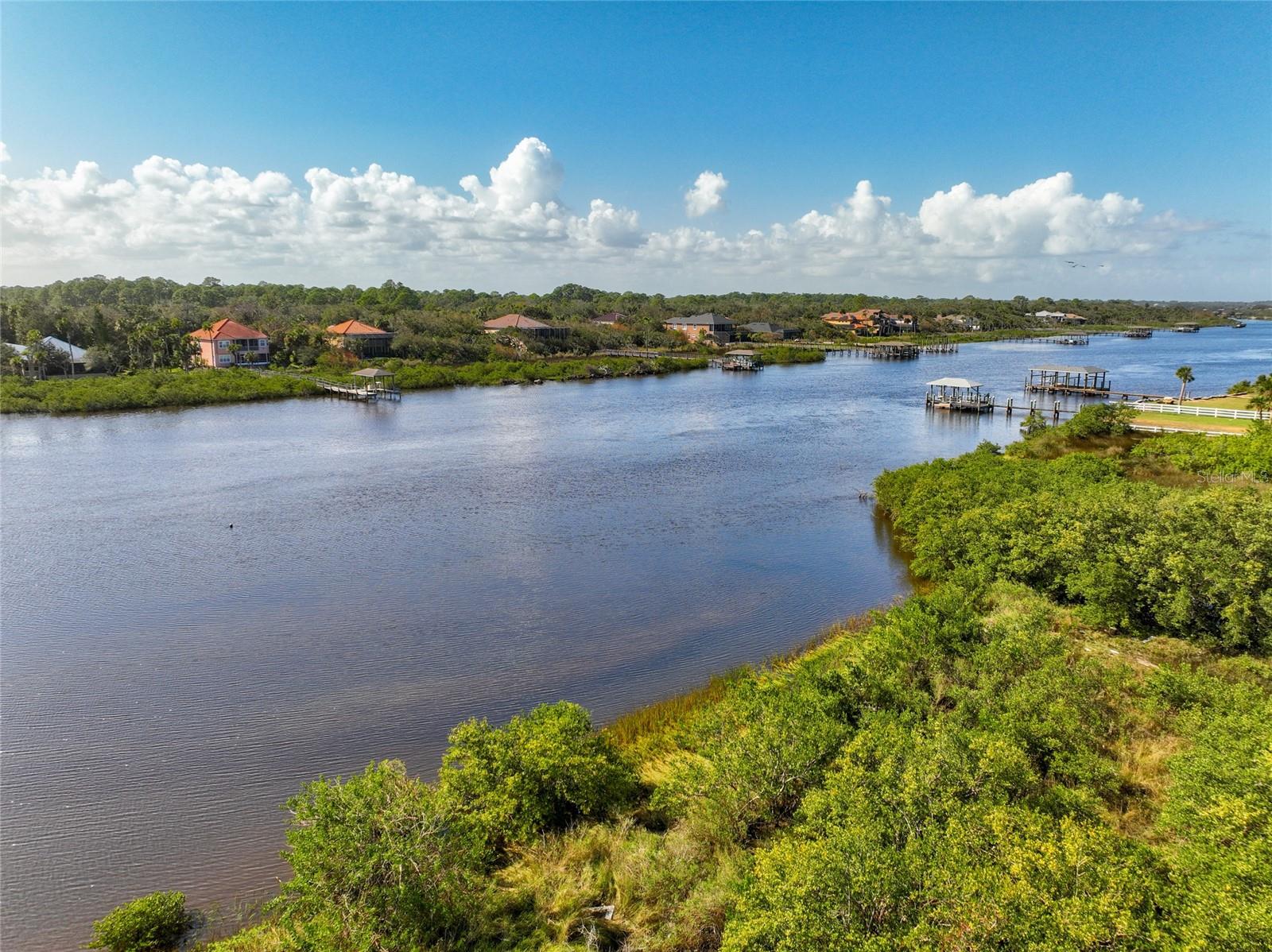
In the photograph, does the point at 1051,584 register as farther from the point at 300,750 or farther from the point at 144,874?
the point at 144,874

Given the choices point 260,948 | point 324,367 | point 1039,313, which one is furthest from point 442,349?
point 1039,313

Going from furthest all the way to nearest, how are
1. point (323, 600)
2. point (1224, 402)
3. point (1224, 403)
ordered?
1. point (1224, 402)
2. point (1224, 403)
3. point (323, 600)

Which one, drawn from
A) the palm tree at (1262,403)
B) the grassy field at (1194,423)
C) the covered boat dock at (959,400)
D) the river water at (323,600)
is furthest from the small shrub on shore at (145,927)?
the covered boat dock at (959,400)

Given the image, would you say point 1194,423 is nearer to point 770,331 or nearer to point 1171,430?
point 1171,430

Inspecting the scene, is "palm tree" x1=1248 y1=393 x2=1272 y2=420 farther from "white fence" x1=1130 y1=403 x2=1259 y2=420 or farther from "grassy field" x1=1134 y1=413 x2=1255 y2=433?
"grassy field" x1=1134 y1=413 x2=1255 y2=433

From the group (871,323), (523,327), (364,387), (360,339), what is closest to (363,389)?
(364,387)

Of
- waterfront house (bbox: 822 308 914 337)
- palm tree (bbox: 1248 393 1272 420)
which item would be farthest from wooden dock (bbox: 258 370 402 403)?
waterfront house (bbox: 822 308 914 337)
